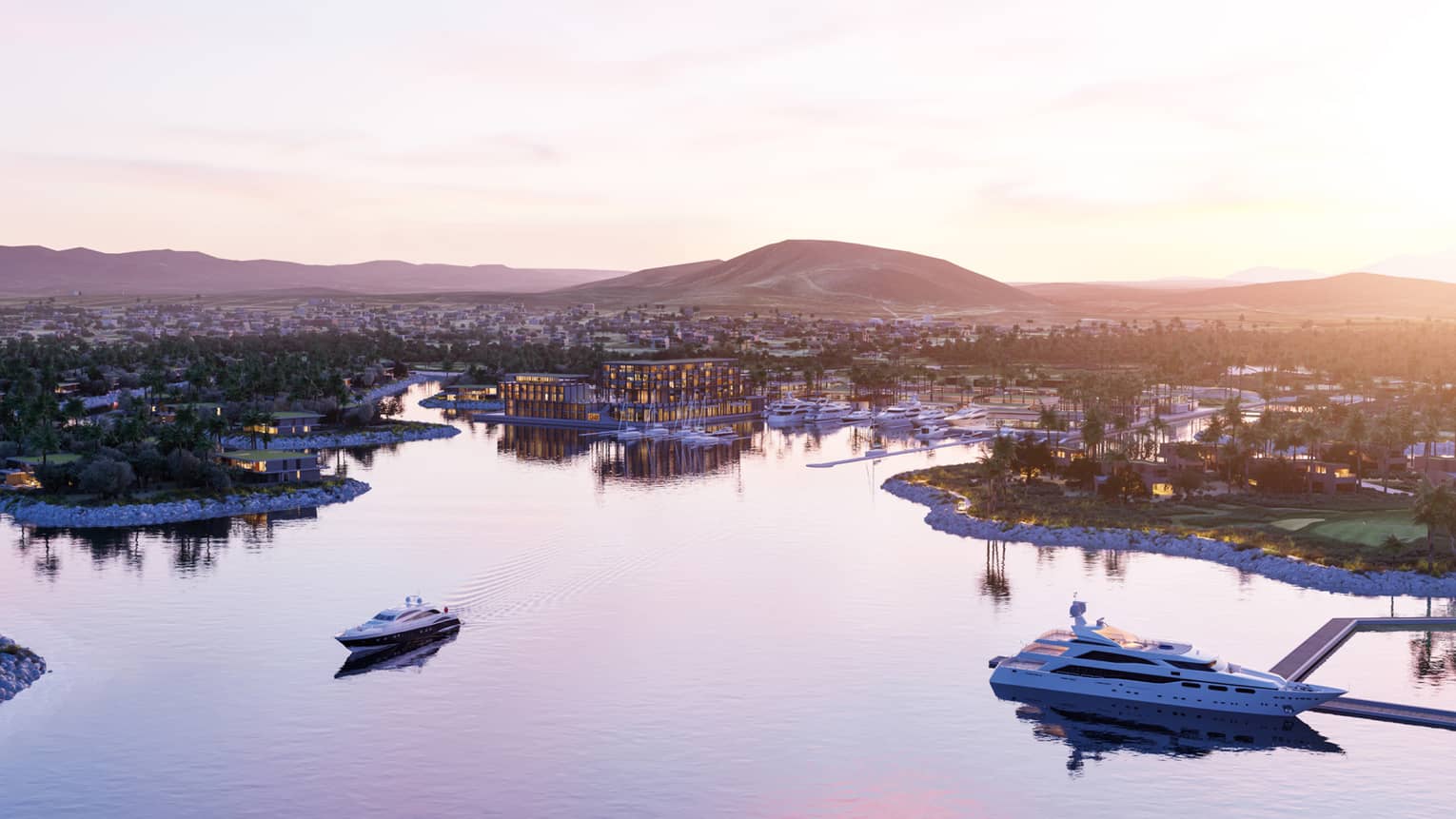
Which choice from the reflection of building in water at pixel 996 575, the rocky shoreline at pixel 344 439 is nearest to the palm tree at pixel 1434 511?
the reflection of building in water at pixel 996 575

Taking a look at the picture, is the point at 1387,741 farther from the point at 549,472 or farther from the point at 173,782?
the point at 549,472

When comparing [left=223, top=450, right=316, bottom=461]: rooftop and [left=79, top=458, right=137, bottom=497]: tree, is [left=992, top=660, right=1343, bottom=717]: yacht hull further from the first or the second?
[left=223, top=450, right=316, bottom=461]: rooftop

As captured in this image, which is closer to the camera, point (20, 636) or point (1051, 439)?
point (20, 636)

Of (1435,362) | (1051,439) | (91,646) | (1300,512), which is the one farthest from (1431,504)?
(1435,362)

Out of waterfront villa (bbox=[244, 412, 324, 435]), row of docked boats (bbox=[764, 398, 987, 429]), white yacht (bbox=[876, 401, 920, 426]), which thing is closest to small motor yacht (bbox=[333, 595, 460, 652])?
waterfront villa (bbox=[244, 412, 324, 435])

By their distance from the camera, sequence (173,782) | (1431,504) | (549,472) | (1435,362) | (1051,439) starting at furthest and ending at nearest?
(1435,362) < (1051,439) < (549,472) < (1431,504) < (173,782)

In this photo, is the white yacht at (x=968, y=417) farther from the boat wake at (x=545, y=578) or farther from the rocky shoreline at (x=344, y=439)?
the boat wake at (x=545, y=578)
